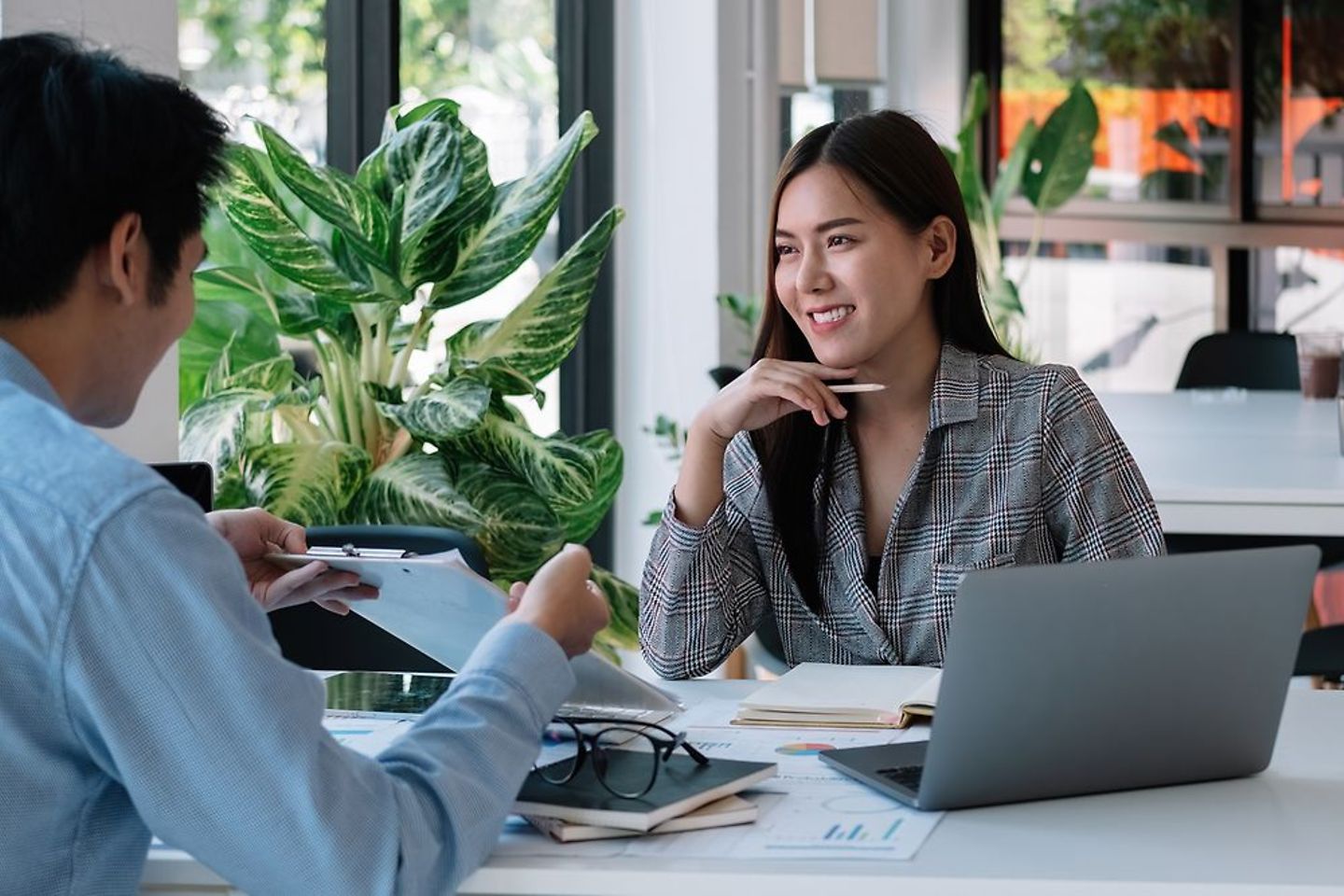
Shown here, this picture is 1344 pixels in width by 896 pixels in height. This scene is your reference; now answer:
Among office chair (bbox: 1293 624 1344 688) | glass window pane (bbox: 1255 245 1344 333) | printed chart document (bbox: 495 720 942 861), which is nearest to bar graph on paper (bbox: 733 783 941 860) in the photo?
printed chart document (bbox: 495 720 942 861)

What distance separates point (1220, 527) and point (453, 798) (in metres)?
1.82

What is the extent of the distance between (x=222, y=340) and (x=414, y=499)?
0.42 metres

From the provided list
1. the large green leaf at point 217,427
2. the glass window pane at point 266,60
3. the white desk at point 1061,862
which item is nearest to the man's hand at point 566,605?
the white desk at point 1061,862

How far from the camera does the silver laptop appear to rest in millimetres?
1271

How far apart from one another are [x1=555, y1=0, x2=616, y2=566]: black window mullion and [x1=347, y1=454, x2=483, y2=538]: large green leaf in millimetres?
1914

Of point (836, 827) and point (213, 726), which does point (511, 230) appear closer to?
point (836, 827)

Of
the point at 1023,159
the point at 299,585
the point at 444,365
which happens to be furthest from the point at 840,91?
the point at 299,585

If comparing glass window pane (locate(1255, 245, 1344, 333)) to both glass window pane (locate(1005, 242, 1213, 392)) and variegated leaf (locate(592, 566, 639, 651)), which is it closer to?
glass window pane (locate(1005, 242, 1213, 392))

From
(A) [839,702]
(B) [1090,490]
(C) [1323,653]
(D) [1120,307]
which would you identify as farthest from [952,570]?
(D) [1120,307]

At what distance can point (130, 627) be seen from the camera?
101cm

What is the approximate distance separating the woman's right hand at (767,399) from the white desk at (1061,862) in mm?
667

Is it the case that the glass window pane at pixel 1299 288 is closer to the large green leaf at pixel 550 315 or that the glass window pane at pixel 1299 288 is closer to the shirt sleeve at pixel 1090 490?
the large green leaf at pixel 550 315

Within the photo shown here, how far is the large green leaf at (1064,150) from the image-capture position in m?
6.00

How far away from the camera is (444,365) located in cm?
281
